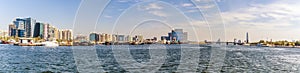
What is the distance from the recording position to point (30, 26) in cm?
16475

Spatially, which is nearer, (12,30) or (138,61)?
(138,61)

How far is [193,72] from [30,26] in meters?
159

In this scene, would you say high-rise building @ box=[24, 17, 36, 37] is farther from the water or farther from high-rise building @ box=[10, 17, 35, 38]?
the water

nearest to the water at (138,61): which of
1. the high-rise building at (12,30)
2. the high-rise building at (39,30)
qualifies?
the high-rise building at (39,30)

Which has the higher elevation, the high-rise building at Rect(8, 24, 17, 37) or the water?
the high-rise building at Rect(8, 24, 17, 37)

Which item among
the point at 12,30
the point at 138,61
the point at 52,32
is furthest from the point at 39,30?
the point at 138,61

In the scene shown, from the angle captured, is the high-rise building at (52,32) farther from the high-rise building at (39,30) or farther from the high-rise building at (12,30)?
the high-rise building at (12,30)

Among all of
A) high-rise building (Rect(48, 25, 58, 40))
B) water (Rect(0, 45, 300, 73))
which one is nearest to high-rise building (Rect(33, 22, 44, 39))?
high-rise building (Rect(48, 25, 58, 40))

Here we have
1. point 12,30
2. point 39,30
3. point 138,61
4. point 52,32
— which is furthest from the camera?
point 12,30

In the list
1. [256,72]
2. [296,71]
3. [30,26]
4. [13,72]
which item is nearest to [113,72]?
[13,72]

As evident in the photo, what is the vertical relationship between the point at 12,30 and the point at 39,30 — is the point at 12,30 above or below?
above

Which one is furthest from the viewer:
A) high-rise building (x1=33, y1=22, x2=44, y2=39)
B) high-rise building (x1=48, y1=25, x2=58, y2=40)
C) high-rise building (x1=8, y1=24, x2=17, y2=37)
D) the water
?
high-rise building (x1=8, y1=24, x2=17, y2=37)

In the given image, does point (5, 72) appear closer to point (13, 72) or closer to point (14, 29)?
point (13, 72)

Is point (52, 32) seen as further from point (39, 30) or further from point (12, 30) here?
Answer: point (12, 30)
